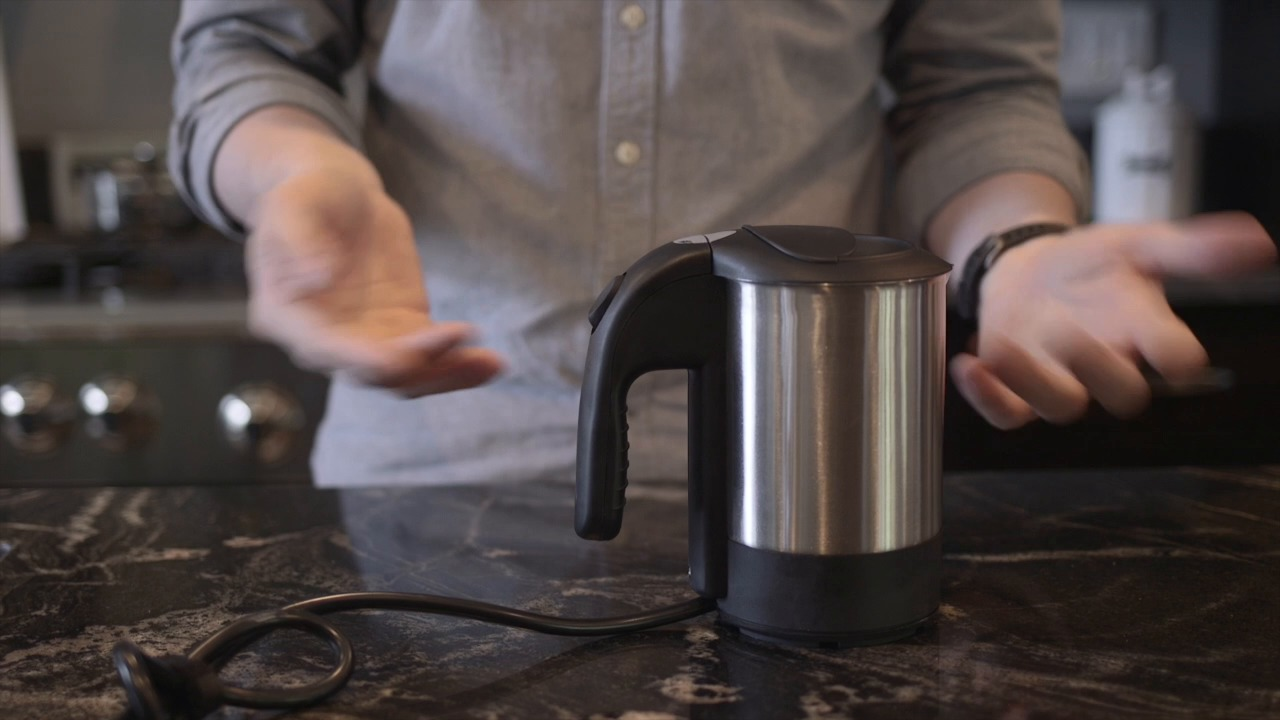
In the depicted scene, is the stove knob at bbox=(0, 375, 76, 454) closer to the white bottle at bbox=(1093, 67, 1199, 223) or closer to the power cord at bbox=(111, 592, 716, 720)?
the power cord at bbox=(111, 592, 716, 720)

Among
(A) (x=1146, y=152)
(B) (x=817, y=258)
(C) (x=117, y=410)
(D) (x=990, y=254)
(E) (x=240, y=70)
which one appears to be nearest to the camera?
(B) (x=817, y=258)

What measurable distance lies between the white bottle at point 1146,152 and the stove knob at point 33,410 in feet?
5.31

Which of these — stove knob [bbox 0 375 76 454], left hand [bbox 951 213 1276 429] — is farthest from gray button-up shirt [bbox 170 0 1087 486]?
stove knob [bbox 0 375 76 454]

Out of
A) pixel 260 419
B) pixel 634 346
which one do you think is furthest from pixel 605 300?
pixel 260 419

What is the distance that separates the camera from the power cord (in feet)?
1.61

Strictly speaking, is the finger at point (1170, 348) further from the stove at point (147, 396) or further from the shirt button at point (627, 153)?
the stove at point (147, 396)

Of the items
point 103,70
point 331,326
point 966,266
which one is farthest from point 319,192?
point 103,70

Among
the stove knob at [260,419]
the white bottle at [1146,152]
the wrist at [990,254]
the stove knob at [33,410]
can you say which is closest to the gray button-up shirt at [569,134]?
the wrist at [990,254]

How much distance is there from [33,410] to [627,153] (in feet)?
3.50

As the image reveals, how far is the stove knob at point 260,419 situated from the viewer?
1.62m

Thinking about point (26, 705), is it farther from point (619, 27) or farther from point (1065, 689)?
point (619, 27)

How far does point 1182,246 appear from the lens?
0.61 m

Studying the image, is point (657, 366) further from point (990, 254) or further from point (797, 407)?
point (990, 254)

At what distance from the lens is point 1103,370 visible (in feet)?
2.06
